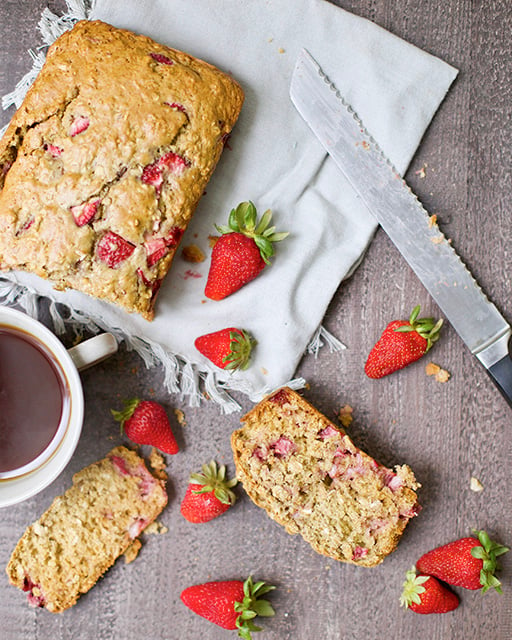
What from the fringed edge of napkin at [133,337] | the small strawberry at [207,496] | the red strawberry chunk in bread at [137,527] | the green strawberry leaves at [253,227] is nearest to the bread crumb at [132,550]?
the red strawberry chunk in bread at [137,527]

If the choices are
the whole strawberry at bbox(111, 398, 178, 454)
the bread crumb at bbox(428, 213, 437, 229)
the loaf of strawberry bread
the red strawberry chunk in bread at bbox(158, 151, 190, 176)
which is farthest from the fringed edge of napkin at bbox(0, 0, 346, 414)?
the red strawberry chunk in bread at bbox(158, 151, 190, 176)

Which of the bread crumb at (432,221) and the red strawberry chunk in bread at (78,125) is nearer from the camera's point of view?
the red strawberry chunk in bread at (78,125)

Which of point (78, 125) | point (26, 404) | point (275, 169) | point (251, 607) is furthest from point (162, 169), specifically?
point (251, 607)

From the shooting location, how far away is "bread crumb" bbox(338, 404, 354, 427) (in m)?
2.29

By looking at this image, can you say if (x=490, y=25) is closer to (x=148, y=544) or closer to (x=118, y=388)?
(x=118, y=388)

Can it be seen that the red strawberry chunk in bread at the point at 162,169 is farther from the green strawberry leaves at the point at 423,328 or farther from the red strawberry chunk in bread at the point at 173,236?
the green strawberry leaves at the point at 423,328

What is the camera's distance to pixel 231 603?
2227 mm

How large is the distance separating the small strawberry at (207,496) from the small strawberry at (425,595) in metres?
0.74

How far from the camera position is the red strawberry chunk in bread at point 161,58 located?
74.5 inches

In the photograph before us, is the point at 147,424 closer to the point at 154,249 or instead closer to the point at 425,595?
the point at 154,249

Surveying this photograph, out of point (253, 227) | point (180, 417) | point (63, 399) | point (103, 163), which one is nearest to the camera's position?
point (103, 163)

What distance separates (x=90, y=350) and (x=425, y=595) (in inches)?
60.4

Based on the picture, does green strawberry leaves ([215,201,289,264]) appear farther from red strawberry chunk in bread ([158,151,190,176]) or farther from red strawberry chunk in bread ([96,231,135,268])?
red strawberry chunk in bread ([96,231,135,268])

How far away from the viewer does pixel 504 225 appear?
7.36ft
